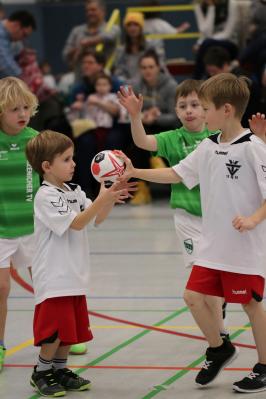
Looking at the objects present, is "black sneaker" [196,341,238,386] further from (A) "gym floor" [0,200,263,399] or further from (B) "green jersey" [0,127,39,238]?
(B) "green jersey" [0,127,39,238]

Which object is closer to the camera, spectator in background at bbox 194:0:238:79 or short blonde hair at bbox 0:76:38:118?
short blonde hair at bbox 0:76:38:118

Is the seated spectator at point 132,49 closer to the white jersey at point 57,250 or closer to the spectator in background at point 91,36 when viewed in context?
the spectator in background at point 91,36

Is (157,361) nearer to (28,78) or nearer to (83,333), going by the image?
(83,333)

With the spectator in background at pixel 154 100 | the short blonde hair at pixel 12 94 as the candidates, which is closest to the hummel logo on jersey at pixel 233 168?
the short blonde hair at pixel 12 94

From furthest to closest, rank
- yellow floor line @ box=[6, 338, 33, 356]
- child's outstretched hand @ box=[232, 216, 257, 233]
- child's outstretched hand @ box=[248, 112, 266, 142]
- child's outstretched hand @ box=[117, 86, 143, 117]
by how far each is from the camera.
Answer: yellow floor line @ box=[6, 338, 33, 356]
child's outstretched hand @ box=[117, 86, 143, 117]
child's outstretched hand @ box=[248, 112, 266, 142]
child's outstretched hand @ box=[232, 216, 257, 233]

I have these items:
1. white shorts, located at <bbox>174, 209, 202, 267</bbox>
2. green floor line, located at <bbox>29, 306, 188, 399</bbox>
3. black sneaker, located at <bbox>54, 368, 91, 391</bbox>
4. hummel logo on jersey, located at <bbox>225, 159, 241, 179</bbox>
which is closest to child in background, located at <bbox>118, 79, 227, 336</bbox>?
white shorts, located at <bbox>174, 209, 202, 267</bbox>

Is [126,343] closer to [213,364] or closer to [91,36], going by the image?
[213,364]

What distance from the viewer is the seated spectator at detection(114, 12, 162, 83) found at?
13539 millimetres

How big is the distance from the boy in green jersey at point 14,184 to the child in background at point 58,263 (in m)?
0.68

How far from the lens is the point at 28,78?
520 inches

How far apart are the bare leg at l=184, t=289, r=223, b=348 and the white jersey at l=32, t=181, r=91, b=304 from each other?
0.56 metres

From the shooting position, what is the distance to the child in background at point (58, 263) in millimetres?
4836

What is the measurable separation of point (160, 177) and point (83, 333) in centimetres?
96

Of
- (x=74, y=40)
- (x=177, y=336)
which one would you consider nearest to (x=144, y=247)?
(x=177, y=336)
